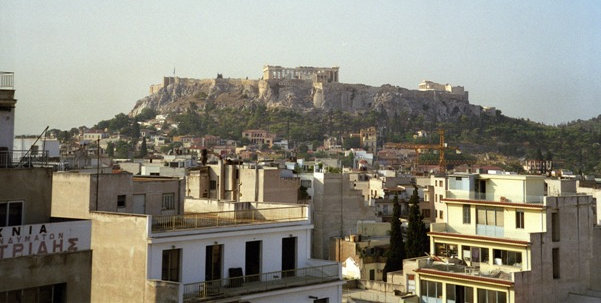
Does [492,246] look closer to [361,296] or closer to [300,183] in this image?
[361,296]

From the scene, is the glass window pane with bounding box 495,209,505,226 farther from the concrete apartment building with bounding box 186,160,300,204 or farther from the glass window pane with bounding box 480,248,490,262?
the concrete apartment building with bounding box 186,160,300,204

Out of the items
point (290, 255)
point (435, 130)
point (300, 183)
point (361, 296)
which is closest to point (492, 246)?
point (361, 296)

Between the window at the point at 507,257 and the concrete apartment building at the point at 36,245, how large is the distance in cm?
1648

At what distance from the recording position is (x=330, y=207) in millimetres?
44938

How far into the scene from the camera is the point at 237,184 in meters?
40.8

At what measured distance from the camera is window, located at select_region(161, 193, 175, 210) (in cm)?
2031

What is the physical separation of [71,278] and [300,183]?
33403mm

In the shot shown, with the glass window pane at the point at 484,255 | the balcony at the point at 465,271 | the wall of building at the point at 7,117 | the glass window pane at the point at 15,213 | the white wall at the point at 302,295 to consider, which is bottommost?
the balcony at the point at 465,271

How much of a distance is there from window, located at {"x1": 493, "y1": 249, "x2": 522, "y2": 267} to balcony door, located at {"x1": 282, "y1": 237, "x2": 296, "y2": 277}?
982 cm

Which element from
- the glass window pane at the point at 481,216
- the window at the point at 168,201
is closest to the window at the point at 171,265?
the window at the point at 168,201

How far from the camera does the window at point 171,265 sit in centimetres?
1546

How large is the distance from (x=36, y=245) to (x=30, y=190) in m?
1.00

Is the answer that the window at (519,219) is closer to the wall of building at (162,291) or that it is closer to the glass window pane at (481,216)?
the glass window pane at (481,216)

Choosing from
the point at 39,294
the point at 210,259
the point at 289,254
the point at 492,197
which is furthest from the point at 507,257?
the point at 39,294
